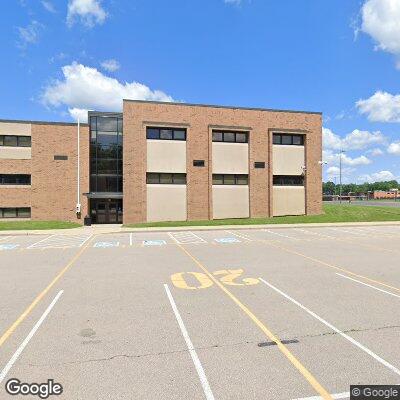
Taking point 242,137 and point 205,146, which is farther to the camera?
point 242,137

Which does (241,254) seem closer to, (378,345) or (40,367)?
(378,345)

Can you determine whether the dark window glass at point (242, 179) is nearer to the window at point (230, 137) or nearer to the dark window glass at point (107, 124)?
the window at point (230, 137)

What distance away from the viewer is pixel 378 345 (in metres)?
5.31

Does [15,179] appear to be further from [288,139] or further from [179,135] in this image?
[288,139]

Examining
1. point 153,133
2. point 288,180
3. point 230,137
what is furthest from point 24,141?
point 288,180

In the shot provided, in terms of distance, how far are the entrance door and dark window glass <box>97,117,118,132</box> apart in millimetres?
7406

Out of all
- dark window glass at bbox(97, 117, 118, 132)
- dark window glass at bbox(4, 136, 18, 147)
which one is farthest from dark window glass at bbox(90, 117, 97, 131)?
dark window glass at bbox(4, 136, 18, 147)

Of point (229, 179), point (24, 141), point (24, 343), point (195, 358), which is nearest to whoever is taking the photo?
point (195, 358)

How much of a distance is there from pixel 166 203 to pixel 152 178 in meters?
2.87

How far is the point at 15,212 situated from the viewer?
32.2m

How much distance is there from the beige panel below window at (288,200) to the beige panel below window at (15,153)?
25.5 m

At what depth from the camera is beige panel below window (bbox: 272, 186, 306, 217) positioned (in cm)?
3627

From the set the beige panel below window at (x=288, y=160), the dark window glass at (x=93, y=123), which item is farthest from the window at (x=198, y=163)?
the dark window glass at (x=93, y=123)

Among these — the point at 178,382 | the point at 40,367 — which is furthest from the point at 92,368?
the point at 178,382
